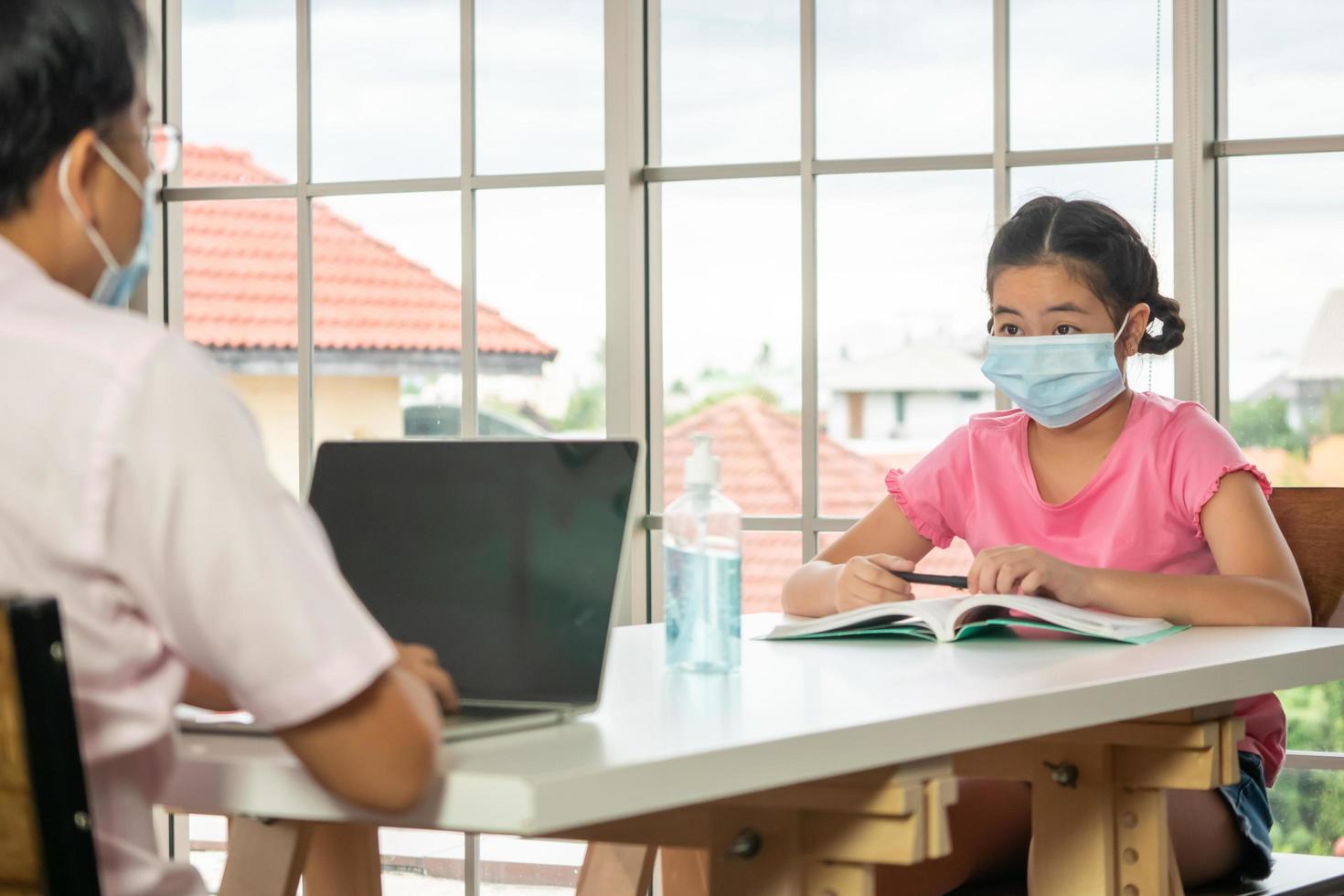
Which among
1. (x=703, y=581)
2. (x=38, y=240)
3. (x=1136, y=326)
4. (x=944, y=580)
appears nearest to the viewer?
(x=38, y=240)

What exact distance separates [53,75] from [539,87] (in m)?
2.47

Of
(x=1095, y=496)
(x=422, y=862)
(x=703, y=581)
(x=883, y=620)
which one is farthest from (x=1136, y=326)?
(x=422, y=862)

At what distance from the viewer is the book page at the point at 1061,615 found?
172 centimetres

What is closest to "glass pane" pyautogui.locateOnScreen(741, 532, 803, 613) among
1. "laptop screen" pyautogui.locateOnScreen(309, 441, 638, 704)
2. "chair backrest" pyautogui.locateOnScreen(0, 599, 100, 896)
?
"laptop screen" pyautogui.locateOnScreen(309, 441, 638, 704)

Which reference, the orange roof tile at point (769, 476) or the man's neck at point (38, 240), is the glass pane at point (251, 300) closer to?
the orange roof tile at point (769, 476)

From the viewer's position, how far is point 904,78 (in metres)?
3.13

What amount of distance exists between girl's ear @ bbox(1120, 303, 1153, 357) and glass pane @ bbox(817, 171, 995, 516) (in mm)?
688

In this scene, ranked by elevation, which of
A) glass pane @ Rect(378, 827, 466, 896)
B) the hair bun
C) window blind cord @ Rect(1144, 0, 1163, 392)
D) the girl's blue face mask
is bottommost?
glass pane @ Rect(378, 827, 466, 896)

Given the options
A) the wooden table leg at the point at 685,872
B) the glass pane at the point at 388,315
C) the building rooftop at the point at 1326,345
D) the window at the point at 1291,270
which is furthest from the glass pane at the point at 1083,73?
the wooden table leg at the point at 685,872

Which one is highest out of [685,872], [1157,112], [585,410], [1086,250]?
[1157,112]

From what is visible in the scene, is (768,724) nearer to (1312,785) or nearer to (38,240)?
(38,240)

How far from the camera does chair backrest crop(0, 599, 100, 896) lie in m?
0.82

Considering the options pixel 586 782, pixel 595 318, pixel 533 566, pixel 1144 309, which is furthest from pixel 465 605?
pixel 595 318

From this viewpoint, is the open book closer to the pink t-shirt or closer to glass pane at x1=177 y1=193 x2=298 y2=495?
the pink t-shirt
